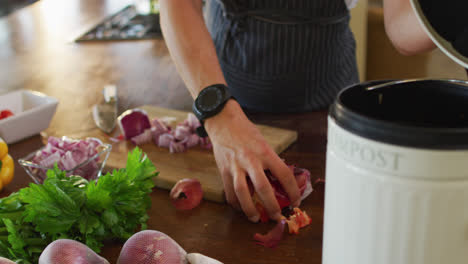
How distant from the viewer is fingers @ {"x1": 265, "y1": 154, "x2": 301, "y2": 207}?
848 mm

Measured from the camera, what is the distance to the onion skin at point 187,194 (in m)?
0.89

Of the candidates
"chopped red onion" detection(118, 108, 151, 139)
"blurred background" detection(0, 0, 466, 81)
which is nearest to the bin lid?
"chopped red onion" detection(118, 108, 151, 139)

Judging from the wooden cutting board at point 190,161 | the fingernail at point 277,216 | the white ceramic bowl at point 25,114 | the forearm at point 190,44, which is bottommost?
the wooden cutting board at point 190,161

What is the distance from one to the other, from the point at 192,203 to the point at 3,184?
1.31ft

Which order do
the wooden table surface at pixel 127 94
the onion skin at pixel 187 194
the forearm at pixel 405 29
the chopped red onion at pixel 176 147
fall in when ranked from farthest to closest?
the chopped red onion at pixel 176 147 → the forearm at pixel 405 29 → the onion skin at pixel 187 194 → the wooden table surface at pixel 127 94

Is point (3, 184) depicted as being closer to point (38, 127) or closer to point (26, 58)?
point (38, 127)

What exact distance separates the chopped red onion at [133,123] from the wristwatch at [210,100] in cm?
27

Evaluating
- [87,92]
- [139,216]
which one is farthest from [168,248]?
[87,92]

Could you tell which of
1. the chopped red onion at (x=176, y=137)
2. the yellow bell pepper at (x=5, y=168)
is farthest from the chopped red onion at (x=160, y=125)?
the yellow bell pepper at (x=5, y=168)

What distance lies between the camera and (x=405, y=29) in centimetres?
106

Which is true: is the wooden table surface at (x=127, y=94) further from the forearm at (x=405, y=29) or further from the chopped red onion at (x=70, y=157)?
the forearm at (x=405, y=29)

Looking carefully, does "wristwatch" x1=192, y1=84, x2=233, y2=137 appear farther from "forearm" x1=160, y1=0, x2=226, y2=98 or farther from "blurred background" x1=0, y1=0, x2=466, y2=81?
"blurred background" x1=0, y1=0, x2=466, y2=81

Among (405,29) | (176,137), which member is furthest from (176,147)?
(405,29)

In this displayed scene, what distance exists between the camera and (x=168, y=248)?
662mm
